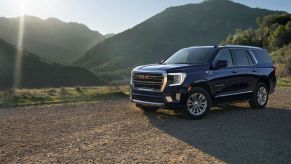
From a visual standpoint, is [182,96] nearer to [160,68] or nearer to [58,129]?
[160,68]

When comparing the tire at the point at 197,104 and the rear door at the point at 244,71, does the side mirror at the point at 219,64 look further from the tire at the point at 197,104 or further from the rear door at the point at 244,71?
the tire at the point at 197,104

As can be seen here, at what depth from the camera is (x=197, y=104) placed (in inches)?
462

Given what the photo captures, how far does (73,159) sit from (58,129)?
3.05 metres

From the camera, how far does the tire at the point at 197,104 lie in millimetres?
11523

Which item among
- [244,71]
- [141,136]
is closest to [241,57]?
[244,71]

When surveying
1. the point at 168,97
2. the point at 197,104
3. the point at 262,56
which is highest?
the point at 262,56

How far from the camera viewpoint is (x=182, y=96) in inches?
446

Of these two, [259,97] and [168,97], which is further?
[259,97]

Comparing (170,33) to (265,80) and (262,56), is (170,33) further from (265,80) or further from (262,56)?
(265,80)

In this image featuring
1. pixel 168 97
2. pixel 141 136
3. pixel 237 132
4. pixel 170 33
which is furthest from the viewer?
pixel 170 33

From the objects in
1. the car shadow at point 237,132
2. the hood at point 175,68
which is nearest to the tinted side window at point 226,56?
the hood at point 175,68

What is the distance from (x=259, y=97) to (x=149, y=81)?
4464mm

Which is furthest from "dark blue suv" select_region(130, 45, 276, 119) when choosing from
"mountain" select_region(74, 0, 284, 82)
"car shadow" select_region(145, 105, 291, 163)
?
"mountain" select_region(74, 0, 284, 82)

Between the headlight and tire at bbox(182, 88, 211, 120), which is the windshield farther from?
the headlight
